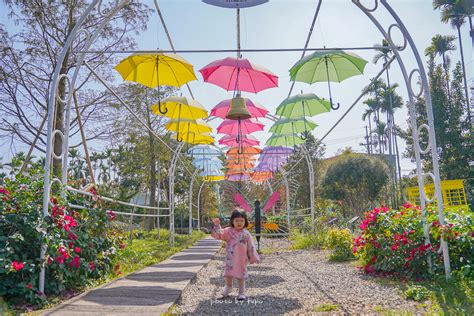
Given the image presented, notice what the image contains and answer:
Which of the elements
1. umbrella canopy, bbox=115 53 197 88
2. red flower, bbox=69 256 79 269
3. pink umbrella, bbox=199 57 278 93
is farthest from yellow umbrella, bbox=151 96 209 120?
red flower, bbox=69 256 79 269

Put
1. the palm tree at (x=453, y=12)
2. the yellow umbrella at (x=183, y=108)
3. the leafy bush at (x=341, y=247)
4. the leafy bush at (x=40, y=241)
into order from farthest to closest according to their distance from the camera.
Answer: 1. the palm tree at (x=453, y=12)
2. the yellow umbrella at (x=183, y=108)
3. the leafy bush at (x=341, y=247)
4. the leafy bush at (x=40, y=241)

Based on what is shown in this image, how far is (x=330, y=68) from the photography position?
7.01 meters

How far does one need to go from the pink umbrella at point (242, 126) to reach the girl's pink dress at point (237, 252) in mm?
6106

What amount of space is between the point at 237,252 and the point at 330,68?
4331mm

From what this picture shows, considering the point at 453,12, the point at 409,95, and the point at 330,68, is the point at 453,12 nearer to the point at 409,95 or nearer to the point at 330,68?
the point at 330,68

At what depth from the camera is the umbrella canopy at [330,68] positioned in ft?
20.6

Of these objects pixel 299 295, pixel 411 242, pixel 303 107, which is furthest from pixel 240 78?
pixel 299 295

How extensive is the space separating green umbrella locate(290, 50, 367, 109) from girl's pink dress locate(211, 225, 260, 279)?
10.1 ft

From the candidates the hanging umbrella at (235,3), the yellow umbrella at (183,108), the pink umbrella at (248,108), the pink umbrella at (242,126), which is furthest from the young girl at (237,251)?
the pink umbrella at (242,126)

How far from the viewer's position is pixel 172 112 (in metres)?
8.54

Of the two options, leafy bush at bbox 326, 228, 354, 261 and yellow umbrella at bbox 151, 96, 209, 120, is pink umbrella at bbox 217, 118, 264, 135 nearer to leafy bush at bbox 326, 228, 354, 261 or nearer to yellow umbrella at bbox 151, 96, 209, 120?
yellow umbrella at bbox 151, 96, 209, 120

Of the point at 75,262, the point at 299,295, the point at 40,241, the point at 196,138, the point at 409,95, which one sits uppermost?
the point at 196,138

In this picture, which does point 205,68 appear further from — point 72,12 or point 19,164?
point 72,12

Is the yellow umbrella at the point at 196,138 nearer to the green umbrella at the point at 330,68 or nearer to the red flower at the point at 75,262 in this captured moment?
the green umbrella at the point at 330,68
